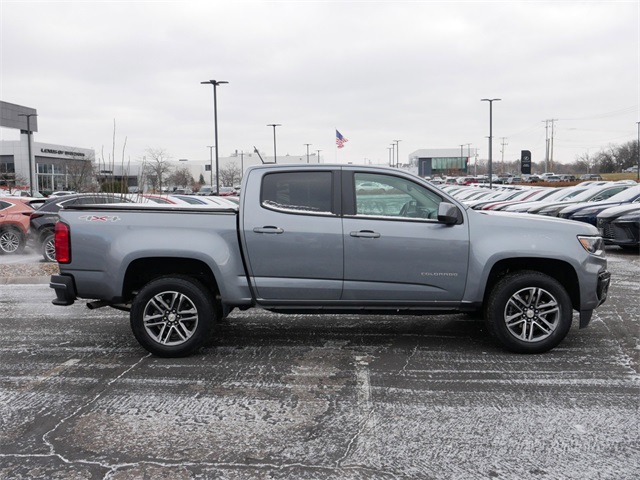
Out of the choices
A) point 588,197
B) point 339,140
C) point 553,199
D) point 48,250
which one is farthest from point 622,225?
point 48,250

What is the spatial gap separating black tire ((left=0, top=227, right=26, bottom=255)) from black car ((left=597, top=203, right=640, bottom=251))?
44.4 ft

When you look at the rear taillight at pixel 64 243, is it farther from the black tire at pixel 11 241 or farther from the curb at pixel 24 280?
the black tire at pixel 11 241

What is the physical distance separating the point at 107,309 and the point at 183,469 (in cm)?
515

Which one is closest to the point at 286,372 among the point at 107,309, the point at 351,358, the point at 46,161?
the point at 351,358

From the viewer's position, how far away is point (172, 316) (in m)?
5.88

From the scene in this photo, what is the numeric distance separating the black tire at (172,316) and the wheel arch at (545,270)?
8.94 feet

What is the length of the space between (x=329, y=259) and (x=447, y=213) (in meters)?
1.16

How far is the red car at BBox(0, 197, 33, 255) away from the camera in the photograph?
14.8m

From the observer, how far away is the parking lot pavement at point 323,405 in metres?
3.77

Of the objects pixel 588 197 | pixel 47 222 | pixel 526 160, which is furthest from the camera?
pixel 526 160

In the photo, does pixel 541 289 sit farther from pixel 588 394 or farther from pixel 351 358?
pixel 351 358

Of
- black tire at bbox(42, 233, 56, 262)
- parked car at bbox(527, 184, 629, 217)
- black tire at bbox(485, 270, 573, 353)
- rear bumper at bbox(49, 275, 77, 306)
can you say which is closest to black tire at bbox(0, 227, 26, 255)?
black tire at bbox(42, 233, 56, 262)

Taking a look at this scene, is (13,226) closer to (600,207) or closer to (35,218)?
(35,218)

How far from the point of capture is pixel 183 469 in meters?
3.70
